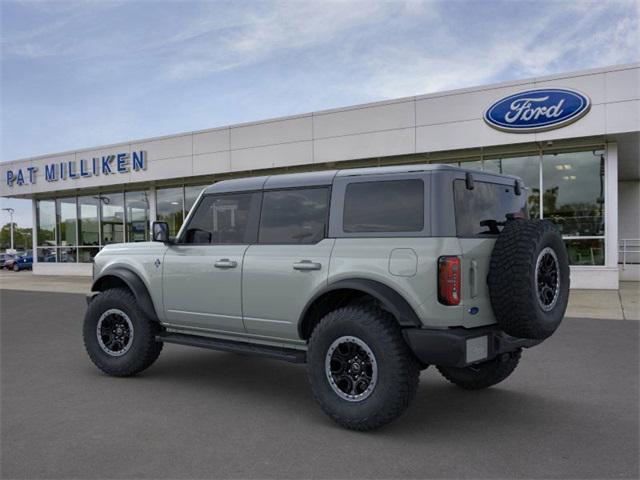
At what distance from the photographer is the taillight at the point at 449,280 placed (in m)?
3.95

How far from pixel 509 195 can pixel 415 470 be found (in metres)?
2.60

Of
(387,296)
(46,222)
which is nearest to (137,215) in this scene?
(46,222)

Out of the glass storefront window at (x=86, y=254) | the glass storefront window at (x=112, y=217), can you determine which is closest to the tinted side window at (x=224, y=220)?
the glass storefront window at (x=112, y=217)

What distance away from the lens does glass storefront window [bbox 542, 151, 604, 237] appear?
560 inches

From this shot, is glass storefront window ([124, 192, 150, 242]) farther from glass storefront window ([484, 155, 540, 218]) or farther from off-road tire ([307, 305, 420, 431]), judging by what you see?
off-road tire ([307, 305, 420, 431])

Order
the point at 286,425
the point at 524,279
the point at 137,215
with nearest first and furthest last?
the point at 524,279
the point at 286,425
the point at 137,215

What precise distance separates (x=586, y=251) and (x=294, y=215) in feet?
38.2

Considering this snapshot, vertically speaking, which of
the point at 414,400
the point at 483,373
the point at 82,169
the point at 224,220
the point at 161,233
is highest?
the point at 82,169

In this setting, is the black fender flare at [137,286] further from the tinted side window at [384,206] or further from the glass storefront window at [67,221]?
the glass storefront window at [67,221]

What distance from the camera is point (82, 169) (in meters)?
23.1

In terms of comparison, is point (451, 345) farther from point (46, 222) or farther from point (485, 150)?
point (46, 222)

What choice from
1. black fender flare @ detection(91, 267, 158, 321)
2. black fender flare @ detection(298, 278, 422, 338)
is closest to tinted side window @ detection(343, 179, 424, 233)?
black fender flare @ detection(298, 278, 422, 338)

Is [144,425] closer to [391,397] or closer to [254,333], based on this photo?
[254,333]

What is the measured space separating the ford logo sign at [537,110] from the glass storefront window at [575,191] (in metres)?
1.37
